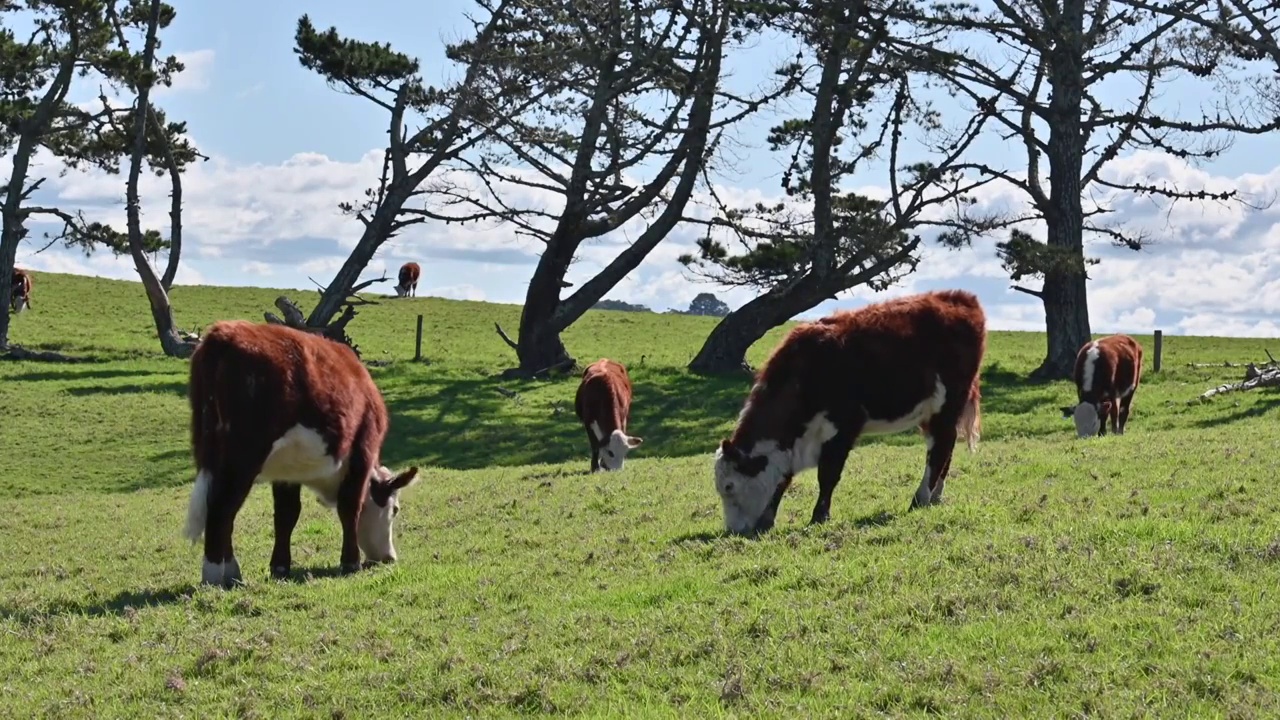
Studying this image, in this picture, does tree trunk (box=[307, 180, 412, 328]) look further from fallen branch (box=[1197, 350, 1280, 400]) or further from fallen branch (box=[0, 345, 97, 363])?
fallen branch (box=[1197, 350, 1280, 400])

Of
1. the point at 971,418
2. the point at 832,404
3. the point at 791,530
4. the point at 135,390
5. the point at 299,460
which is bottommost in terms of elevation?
the point at 135,390

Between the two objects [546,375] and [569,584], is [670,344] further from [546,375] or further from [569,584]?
[569,584]

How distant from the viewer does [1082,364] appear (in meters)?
25.4

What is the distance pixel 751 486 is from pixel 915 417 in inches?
69.3

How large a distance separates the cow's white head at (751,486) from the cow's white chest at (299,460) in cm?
331

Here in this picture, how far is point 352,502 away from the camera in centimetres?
1224

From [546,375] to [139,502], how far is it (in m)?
17.4

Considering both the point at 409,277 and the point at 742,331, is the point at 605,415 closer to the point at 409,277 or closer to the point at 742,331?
the point at 742,331

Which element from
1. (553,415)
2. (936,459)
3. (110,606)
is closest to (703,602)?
(936,459)

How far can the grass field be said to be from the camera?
276 inches

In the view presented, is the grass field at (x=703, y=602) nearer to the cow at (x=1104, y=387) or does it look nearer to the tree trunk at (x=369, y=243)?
the cow at (x=1104, y=387)

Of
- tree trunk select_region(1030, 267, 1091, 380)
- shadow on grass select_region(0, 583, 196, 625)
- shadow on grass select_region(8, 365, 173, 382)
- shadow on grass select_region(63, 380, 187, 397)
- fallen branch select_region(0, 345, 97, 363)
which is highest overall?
tree trunk select_region(1030, 267, 1091, 380)

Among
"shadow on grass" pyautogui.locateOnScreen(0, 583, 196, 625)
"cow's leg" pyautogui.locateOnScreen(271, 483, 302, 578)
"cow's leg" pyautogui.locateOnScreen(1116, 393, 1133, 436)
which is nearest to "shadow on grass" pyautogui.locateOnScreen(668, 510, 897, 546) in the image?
"cow's leg" pyautogui.locateOnScreen(271, 483, 302, 578)

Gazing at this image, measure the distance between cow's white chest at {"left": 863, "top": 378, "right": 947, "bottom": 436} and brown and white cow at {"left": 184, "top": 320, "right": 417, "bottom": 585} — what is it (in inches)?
175
